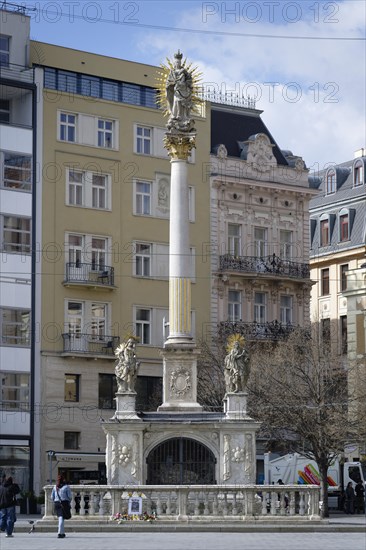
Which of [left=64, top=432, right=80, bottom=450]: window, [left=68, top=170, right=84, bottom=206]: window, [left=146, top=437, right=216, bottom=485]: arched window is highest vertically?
[left=68, top=170, right=84, bottom=206]: window

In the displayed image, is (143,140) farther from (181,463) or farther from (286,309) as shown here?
(181,463)

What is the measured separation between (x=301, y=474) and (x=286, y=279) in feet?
44.2

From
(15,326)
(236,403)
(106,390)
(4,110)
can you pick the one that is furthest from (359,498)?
(4,110)

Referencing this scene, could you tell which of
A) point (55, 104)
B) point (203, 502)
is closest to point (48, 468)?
point (55, 104)

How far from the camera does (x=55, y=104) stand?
7144cm

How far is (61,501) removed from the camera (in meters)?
42.6

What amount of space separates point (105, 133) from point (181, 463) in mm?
28663

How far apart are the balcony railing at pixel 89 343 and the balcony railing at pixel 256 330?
19.4 ft

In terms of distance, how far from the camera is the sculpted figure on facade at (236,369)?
161 feet

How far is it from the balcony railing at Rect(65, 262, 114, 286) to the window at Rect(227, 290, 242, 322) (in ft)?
25.3

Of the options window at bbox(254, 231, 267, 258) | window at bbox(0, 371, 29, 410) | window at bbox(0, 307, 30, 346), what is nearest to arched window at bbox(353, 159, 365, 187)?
window at bbox(254, 231, 267, 258)

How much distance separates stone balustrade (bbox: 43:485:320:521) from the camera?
4572cm

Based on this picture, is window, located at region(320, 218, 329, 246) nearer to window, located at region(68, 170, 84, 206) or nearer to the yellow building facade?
the yellow building facade

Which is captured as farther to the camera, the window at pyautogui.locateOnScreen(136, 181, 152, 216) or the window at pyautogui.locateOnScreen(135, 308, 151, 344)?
the window at pyautogui.locateOnScreen(136, 181, 152, 216)
